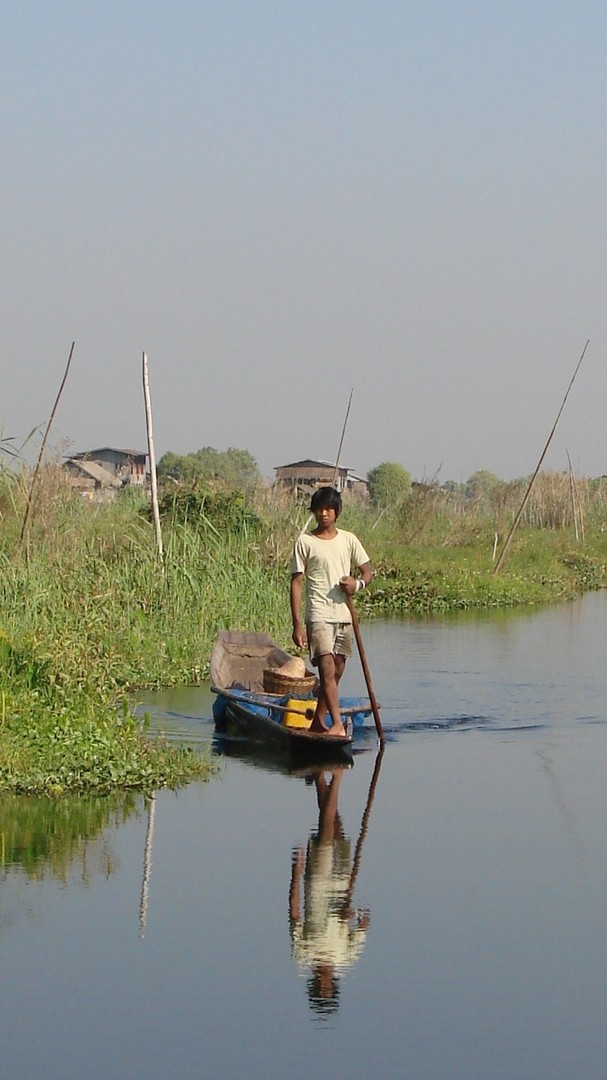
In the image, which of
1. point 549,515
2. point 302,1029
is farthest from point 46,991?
point 549,515

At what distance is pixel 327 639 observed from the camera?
35.7 ft

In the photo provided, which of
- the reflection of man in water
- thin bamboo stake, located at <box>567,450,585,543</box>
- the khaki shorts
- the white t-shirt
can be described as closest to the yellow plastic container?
the khaki shorts

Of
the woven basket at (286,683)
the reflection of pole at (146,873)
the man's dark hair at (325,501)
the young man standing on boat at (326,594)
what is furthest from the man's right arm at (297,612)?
the reflection of pole at (146,873)

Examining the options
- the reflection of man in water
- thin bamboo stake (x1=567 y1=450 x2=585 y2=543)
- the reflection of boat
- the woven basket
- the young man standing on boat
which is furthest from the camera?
thin bamboo stake (x1=567 y1=450 x2=585 y2=543)

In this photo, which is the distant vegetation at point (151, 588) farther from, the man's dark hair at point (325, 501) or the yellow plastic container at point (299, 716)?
the man's dark hair at point (325, 501)

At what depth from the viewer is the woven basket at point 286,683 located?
12312 millimetres

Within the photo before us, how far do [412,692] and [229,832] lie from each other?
6544 mm

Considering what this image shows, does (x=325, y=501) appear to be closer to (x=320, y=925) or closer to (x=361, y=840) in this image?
(x=361, y=840)

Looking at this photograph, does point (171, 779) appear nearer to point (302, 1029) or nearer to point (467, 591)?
point (302, 1029)

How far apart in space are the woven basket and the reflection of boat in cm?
6

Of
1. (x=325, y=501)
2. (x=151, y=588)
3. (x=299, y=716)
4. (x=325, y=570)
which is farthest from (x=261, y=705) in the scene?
(x=151, y=588)

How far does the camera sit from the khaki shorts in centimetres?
1087

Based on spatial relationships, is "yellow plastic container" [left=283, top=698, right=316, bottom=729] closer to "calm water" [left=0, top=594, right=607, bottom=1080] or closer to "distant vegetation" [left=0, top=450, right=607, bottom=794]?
"calm water" [left=0, top=594, right=607, bottom=1080]

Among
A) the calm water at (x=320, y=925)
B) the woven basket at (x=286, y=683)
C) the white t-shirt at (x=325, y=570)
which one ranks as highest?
the white t-shirt at (x=325, y=570)
